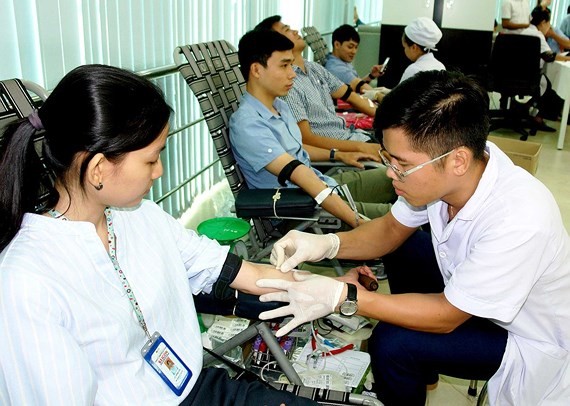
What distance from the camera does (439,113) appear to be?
4.40 ft

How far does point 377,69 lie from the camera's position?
234 inches

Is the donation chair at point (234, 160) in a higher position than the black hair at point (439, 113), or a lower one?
lower

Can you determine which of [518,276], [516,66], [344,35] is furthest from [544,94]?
[518,276]

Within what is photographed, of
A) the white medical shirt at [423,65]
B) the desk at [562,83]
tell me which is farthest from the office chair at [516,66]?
the white medical shirt at [423,65]

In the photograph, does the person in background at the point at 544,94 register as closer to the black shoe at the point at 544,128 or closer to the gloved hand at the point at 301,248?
the black shoe at the point at 544,128

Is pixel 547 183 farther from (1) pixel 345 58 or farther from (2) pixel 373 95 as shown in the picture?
(1) pixel 345 58

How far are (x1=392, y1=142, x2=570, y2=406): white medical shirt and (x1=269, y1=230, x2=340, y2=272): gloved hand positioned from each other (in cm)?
39

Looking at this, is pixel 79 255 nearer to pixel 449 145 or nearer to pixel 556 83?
pixel 449 145

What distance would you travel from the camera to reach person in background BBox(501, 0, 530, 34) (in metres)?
6.45

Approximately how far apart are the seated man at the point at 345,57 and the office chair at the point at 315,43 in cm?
9

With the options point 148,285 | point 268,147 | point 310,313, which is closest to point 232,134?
point 268,147

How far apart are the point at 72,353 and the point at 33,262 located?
0.54 ft

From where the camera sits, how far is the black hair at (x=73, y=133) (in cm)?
96

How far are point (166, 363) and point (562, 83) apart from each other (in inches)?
202
